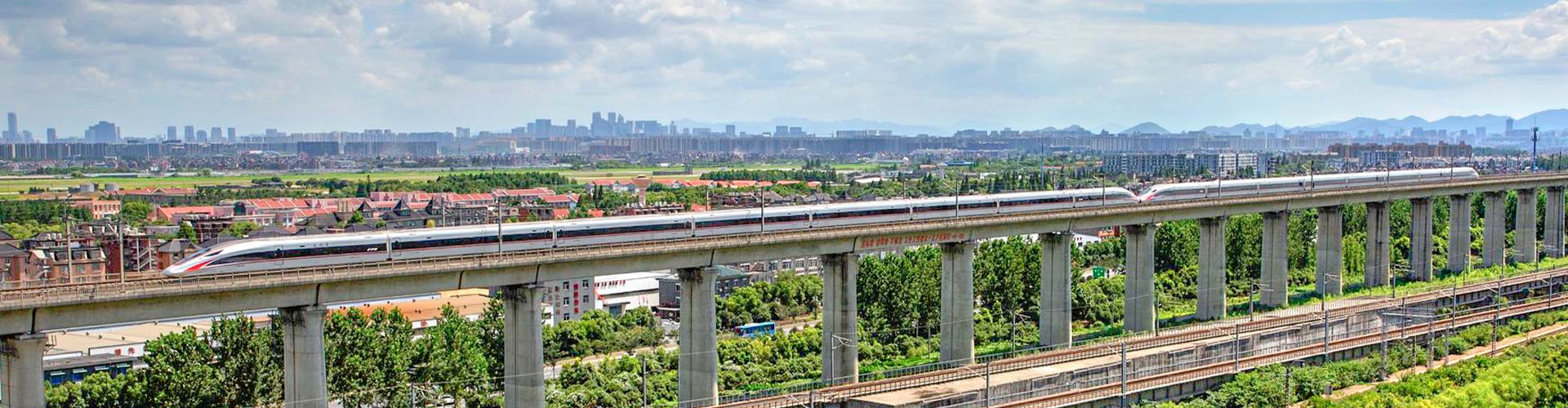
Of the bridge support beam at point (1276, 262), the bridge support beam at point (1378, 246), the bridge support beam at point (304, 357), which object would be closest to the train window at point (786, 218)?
the bridge support beam at point (304, 357)

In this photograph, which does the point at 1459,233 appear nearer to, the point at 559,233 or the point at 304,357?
the point at 559,233

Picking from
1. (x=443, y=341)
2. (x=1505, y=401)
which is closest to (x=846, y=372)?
(x=443, y=341)

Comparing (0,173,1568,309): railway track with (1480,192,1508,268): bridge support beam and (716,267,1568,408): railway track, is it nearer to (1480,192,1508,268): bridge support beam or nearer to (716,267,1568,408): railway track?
(716,267,1568,408): railway track

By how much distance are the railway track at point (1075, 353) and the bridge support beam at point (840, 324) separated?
5.85ft

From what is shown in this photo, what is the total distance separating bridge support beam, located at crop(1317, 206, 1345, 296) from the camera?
90.6 metres

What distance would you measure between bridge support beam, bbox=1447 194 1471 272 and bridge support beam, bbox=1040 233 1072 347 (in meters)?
47.5

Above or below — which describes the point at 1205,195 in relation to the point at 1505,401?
above

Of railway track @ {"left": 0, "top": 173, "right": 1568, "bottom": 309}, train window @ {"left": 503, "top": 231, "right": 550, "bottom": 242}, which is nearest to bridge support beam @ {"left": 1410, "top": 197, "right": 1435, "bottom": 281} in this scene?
railway track @ {"left": 0, "top": 173, "right": 1568, "bottom": 309}

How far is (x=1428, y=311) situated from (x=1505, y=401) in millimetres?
22709

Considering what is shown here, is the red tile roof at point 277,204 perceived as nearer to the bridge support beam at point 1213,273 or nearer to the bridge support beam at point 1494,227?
the bridge support beam at point 1213,273

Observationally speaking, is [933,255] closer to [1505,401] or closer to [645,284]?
[645,284]

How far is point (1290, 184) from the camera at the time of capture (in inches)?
3632

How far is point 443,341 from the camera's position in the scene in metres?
61.2

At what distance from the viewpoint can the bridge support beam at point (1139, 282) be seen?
75188mm
